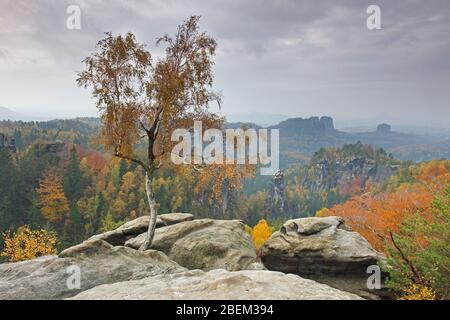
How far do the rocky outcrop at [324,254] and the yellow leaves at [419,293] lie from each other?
3786 millimetres

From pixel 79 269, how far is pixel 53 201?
76.2m

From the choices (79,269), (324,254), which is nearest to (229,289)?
(79,269)

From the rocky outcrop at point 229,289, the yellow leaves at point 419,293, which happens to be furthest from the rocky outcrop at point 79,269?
the yellow leaves at point 419,293

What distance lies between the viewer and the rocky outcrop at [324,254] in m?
21.7

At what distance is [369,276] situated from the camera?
21312 millimetres

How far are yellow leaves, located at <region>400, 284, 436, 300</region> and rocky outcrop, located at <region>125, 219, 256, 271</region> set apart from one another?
9.02 metres

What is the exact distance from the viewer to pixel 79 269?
16797 mm

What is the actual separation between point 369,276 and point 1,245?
2841 inches

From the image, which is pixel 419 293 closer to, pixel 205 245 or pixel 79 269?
pixel 205 245

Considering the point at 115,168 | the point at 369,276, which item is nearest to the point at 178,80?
the point at 369,276

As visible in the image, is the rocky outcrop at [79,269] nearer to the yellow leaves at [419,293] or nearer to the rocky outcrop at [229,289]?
the rocky outcrop at [229,289]

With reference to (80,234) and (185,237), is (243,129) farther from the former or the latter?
(80,234)

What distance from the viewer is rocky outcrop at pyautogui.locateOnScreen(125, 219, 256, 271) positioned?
22.0 meters
